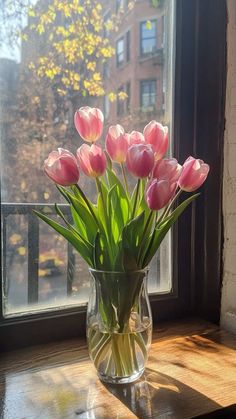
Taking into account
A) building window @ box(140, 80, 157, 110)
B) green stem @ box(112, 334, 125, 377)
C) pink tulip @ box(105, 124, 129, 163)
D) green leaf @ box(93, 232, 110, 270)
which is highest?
building window @ box(140, 80, 157, 110)

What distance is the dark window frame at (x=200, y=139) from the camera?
1112 mm

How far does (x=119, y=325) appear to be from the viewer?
0.77 m

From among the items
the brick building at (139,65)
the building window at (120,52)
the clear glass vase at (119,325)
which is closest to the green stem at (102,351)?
the clear glass vase at (119,325)

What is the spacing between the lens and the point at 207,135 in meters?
1.13

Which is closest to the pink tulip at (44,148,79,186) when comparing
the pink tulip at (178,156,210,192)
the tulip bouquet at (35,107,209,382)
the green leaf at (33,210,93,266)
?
the tulip bouquet at (35,107,209,382)

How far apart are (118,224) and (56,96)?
0.40m

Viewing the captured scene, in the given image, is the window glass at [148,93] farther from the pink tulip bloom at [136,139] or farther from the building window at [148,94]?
the pink tulip bloom at [136,139]

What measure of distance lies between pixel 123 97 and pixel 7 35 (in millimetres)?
319

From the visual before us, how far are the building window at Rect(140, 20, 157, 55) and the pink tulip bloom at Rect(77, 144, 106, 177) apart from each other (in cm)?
50

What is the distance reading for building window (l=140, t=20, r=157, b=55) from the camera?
1.12 metres

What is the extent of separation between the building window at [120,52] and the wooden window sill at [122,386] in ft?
2.34

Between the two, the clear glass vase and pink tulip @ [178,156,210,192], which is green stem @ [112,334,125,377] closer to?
the clear glass vase

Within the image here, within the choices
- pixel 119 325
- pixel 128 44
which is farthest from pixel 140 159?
pixel 128 44

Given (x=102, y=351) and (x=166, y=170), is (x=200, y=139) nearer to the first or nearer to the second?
(x=166, y=170)
